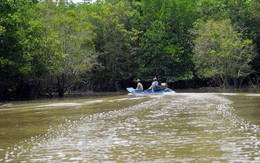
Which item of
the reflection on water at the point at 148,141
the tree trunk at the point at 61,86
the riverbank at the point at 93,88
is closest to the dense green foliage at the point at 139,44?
the tree trunk at the point at 61,86

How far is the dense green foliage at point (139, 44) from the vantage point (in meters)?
36.2

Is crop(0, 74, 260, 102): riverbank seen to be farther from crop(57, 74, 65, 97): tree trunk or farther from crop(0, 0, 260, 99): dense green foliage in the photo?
crop(57, 74, 65, 97): tree trunk

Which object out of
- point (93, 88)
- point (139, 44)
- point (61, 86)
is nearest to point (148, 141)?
point (61, 86)

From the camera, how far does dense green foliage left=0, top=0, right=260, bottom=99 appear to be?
36.2 meters

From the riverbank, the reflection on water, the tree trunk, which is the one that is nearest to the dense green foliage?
the tree trunk

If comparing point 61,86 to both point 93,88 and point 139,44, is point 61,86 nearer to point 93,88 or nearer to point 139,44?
point 93,88

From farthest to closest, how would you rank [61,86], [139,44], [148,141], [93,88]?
[139,44]
[93,88]
[61,86]
[148,141]

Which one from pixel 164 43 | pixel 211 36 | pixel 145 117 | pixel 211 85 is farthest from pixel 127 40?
pixel 145 117

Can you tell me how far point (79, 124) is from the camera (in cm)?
1352

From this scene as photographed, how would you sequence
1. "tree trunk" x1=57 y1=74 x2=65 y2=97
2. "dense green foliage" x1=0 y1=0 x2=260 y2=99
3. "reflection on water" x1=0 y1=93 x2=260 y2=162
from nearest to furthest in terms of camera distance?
"reflection on water" x1=0 y1=93 x2=260 y2=162
"dense green foliage" x1=0 y1=0 x2=260 y2=99
"tree trunk" x1=57 y1=74 x2=65 y2=97

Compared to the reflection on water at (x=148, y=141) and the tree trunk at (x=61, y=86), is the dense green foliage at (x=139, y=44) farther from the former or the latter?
the reflection on water at (x=148, y=141)

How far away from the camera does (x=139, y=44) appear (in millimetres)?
48031

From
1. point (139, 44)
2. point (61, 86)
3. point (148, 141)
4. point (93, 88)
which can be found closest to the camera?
point (148, 141)

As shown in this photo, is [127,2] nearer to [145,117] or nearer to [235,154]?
[145,117]
